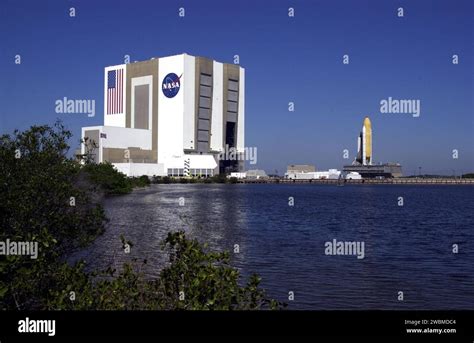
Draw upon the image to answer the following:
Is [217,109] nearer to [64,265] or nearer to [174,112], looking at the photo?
[174,112]

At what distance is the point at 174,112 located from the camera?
113 meters

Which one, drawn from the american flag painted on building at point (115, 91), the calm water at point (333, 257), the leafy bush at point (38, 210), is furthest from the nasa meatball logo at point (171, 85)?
the leafy bush at point (38, 210)

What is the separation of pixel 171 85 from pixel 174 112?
6.20 metres

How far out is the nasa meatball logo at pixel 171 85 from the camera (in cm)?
11181

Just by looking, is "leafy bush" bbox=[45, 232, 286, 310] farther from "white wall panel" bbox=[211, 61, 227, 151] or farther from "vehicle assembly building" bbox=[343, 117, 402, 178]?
"vehicle assembly building" bbox=[343, 117, 402, 178]

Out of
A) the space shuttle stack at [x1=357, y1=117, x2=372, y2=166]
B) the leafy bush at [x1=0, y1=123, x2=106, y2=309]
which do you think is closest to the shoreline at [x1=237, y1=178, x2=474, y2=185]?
the space shuttle stack at [x1=357, y1=117, x2=372, y2=166]

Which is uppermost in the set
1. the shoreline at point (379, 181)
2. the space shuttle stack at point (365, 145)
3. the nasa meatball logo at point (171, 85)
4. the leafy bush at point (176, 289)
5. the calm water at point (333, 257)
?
the nasa meatball logo at point (171, 85)

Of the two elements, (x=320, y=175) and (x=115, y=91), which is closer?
(x=115, y=91)

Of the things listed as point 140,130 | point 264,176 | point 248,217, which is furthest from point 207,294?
point 264,176

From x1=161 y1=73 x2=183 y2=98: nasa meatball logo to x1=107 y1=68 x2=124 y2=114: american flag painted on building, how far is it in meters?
12.7

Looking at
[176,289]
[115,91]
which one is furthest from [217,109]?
[176,289]

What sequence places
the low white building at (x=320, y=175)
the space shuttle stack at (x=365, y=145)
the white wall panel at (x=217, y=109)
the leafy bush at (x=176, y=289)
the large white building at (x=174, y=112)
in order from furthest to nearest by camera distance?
the low white building at (x=320, y=175)
the space shuttle stack at (x=365, y=145)
the white wall panel at (x=217, y=109)
the large white building at (x=174, y=112)
the leafy bush at (x=176, y=289)

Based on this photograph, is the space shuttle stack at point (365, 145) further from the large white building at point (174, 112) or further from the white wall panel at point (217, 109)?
the white wall panel at point (217, 109)

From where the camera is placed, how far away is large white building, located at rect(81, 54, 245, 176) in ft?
367
